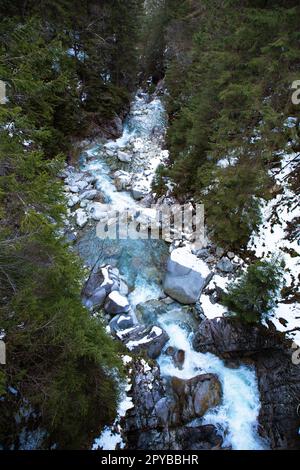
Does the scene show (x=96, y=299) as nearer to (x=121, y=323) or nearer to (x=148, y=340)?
(x=121, y=323)

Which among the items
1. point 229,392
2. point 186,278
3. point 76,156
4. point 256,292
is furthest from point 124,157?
point 229,392

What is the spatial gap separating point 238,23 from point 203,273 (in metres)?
8.66

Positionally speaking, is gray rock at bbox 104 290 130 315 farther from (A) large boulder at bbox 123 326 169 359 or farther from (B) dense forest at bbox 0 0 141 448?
(B) dense forest at bbox 0 0 141 448

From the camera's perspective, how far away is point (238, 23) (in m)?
9.80

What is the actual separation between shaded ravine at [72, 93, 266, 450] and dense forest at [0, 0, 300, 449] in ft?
4.66

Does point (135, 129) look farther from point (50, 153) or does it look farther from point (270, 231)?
point (270, 231)

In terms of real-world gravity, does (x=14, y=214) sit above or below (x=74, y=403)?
above

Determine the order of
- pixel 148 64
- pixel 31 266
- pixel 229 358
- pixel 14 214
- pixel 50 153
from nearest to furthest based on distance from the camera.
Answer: pixel 31 266 < pixel 14 214 < pixel 229 358 < pixel 50 153 < pixel 148 64

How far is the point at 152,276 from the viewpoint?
11188 mm

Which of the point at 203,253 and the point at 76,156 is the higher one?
the point at 76,156

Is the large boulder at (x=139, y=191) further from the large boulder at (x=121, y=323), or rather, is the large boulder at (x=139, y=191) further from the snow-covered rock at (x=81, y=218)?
the large boulder at (x=121, y=323)

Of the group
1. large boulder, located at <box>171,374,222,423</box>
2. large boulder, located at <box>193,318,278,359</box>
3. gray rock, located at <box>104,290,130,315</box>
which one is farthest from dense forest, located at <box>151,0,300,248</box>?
large boulder, located at <box>171,374,222,423</box>

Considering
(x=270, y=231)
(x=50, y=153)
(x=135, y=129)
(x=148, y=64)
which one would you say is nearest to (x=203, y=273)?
(x=270, y=231)

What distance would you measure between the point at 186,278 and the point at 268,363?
362 centimetres
